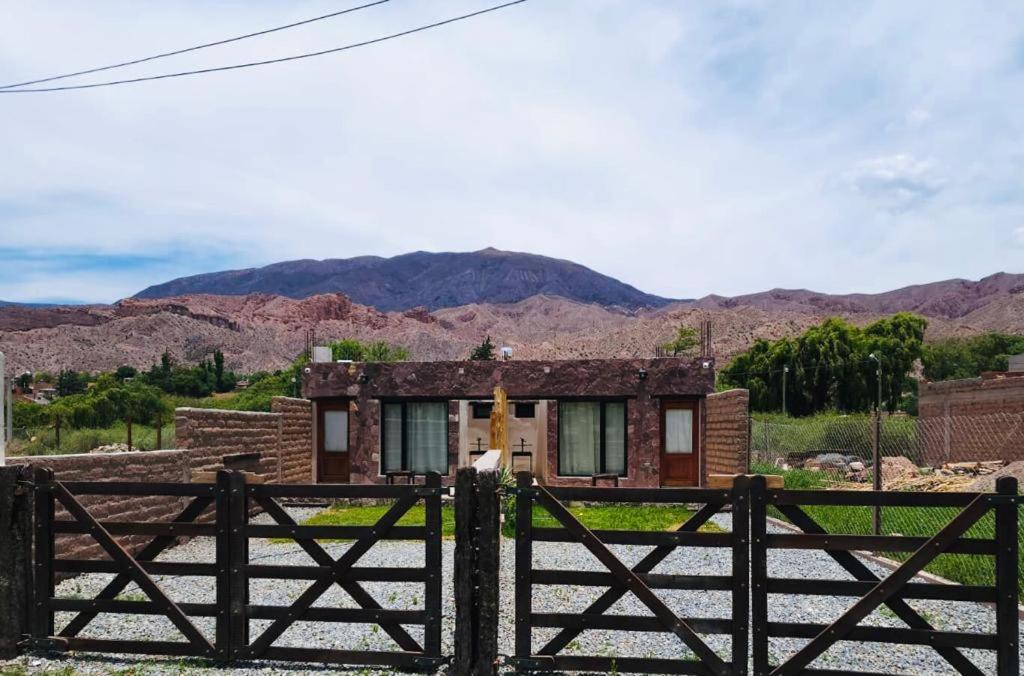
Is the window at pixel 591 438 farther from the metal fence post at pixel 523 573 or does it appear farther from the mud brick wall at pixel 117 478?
the metal fence post at pixel 523 573

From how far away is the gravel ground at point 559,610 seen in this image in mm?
6379

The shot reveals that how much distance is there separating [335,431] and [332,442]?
28 cm

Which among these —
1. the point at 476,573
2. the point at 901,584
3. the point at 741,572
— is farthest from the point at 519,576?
the point at 901,584

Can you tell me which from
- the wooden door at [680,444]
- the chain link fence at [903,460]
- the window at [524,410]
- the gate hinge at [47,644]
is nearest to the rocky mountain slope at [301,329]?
the chain link fence at [903,460]

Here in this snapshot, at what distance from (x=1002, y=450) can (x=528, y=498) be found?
21.0 m

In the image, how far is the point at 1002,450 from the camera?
22.2 meters

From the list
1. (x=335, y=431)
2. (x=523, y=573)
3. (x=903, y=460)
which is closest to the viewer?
(x=523, y=573)

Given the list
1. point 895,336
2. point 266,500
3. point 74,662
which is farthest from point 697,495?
point 895,336

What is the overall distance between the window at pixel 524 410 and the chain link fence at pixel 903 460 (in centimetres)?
502

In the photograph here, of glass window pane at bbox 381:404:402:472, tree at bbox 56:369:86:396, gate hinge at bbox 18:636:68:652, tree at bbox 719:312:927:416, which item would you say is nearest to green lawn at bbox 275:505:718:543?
glass window pane at bbox 381:404:402:472

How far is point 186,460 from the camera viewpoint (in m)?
12.7

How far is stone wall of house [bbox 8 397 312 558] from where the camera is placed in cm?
1009

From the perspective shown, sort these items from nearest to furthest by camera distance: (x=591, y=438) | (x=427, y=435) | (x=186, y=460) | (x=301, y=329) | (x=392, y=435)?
(x=186, y=460) → (x=591, y=438) → (x=427, y=435) → (x=392, y=435) → (x=301, y=329)

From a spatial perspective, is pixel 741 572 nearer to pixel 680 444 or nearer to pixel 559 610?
pixel 559 610
